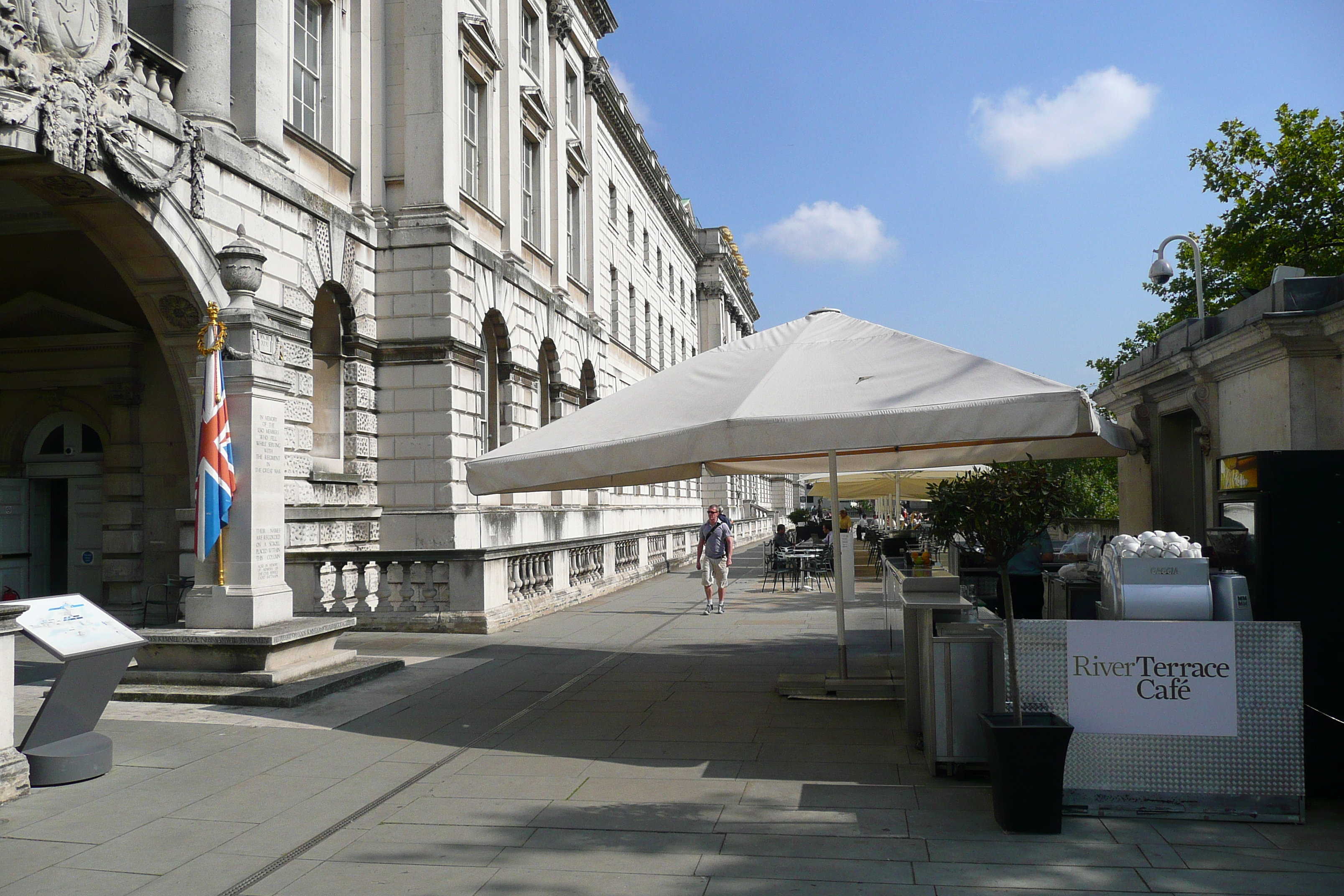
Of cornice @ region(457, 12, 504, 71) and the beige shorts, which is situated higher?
cornice @ region(457, 12, 504, 71)

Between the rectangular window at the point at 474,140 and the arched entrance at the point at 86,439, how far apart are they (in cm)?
734

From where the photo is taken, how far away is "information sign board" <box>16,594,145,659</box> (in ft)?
20.4

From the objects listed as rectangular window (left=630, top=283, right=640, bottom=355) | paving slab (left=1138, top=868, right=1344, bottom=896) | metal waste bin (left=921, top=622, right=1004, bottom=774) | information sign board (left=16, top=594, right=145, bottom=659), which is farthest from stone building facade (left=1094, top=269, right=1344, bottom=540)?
rectangular window (left=630, top=283, right=640, bottom=355)

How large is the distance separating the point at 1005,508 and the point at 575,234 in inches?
978

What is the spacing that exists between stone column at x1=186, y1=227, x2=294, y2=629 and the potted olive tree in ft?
22.3

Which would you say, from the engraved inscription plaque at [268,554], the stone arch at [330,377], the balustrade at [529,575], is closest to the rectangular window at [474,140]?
the stone arch at [330,377]

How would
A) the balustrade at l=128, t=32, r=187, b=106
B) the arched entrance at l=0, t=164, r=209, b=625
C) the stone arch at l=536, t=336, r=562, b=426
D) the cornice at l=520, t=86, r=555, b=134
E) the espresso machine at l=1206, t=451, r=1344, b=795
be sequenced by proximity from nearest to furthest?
1. the espresso machine at l=1206, t=451, r=1344, b=795
2. the balustrade at l=128, t=32, r=187, b=106
3. the arched entrance at l=0, t=164, r=209, b=625
4. the cornice at l=520, t=86, r=555, b=134
5. the stone arch at l=536, t=336, r=562, b=426

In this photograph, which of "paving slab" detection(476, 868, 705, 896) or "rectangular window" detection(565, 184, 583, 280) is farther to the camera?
"rectangular window" detection(565, 184, 583, 280)

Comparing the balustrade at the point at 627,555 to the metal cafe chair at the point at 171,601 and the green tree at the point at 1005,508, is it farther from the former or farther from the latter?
the green tree at the point at 1005,508

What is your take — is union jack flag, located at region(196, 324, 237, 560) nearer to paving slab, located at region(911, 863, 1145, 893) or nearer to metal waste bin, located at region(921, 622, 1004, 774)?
metal waste bin, located at region(921, 622, 1004, 774)

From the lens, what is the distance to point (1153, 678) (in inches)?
221

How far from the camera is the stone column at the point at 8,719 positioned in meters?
6.02

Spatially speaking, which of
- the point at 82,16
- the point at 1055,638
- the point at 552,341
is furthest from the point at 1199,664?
the point at 552,341

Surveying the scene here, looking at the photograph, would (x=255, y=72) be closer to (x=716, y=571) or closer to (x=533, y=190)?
(x=716, y=571)
